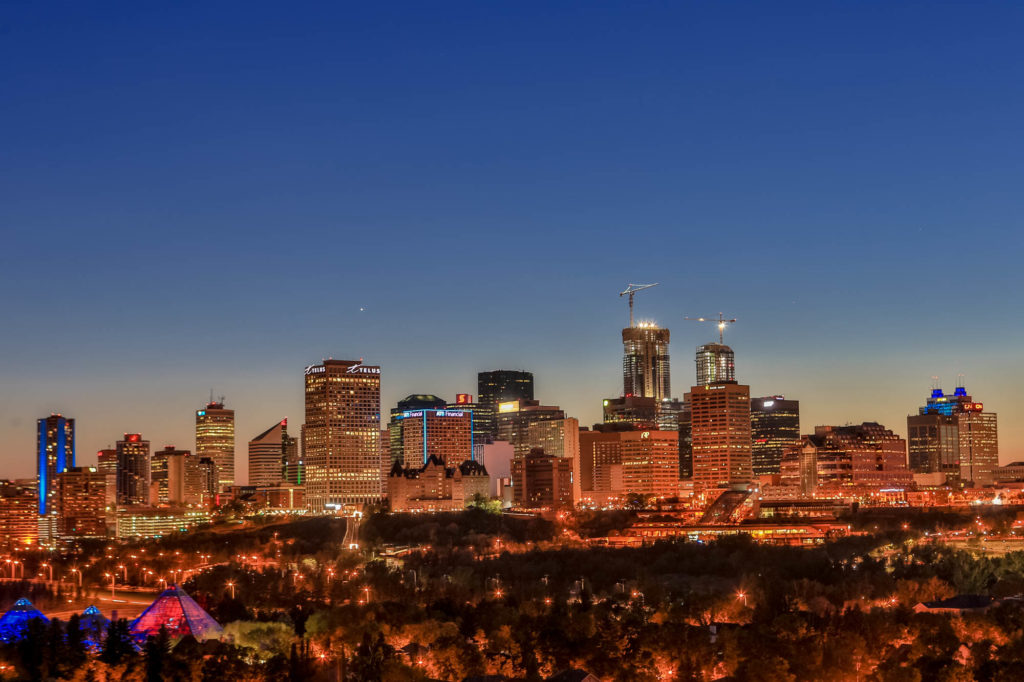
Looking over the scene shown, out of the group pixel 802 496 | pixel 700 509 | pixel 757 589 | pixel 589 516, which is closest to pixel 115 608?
pixel 757 589

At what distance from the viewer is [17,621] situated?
215ft

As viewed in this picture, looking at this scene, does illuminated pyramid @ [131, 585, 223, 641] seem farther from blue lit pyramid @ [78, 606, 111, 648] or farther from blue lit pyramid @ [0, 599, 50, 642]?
blue lit pyramid @ [0, 599, 50, 642]

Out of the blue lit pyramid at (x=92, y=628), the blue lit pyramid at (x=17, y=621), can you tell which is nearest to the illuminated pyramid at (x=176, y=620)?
the blue lit pyramid at (x=92, y=628)

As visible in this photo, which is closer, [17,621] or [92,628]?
[92,628]

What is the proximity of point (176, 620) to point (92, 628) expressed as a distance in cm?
387

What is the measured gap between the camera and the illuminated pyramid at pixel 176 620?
61812 millimetres

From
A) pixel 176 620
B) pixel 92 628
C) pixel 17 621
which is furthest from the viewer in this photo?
pixel 17 621

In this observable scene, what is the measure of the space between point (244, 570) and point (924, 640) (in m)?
65.0

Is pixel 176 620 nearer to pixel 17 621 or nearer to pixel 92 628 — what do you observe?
pixel 92 628

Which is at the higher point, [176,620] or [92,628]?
[176,620]

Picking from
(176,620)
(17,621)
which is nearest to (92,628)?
(176,620)

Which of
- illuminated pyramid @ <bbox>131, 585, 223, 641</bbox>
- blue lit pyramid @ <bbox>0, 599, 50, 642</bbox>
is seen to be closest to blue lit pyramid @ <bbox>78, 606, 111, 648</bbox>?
illuminated pyramid @ <bbox>131, 585, 223, 641</bbox>

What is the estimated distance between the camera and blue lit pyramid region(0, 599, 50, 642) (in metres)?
60.8

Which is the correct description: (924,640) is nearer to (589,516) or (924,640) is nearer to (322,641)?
(322,641)
